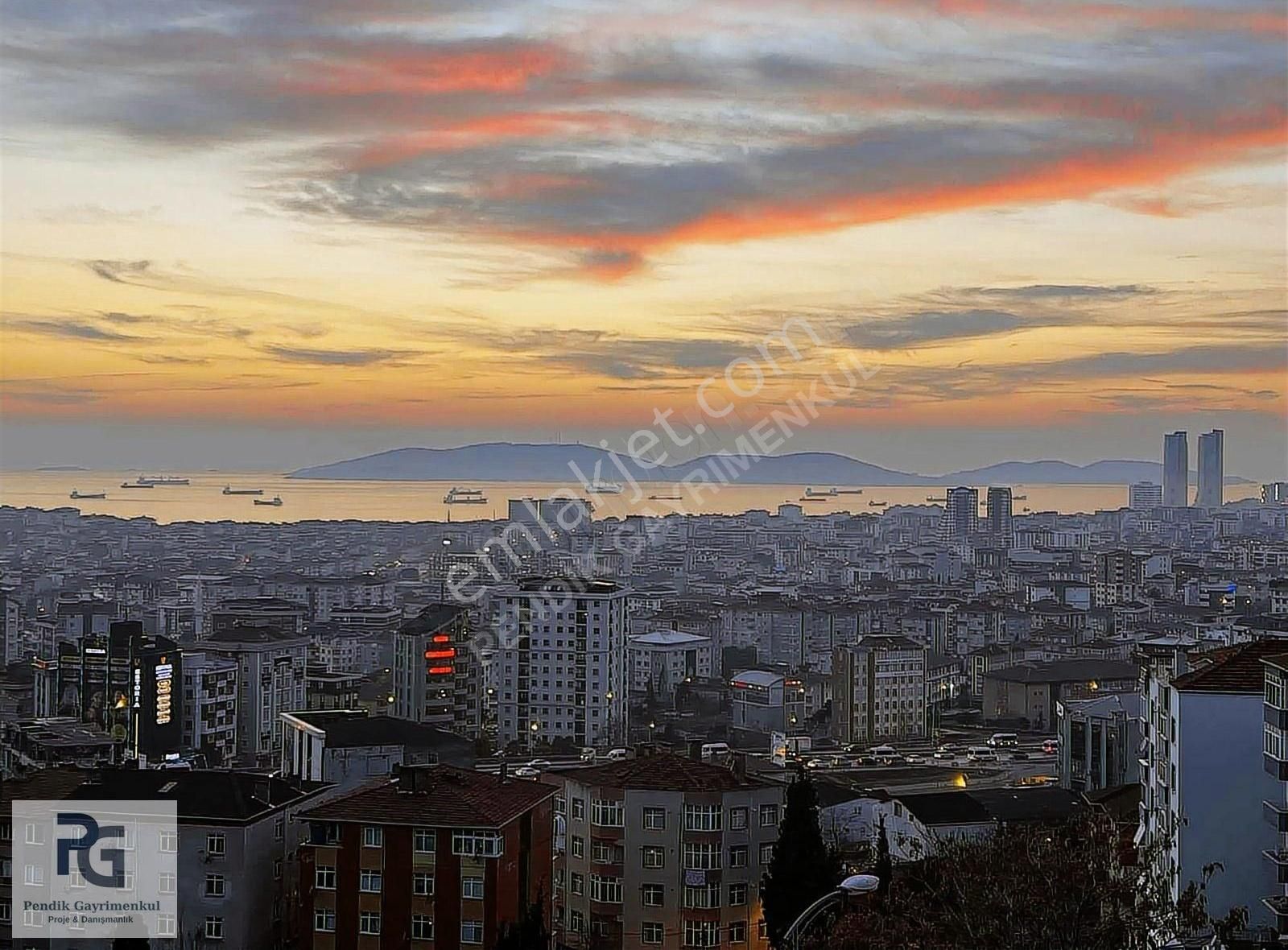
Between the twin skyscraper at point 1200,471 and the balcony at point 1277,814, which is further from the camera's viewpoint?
the twin skyscraper at point 1200,471

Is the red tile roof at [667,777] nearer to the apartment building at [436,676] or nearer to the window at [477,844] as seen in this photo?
the window at [477,844]

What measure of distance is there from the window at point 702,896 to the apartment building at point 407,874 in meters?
1.32

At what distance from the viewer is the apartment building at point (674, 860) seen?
396 inches

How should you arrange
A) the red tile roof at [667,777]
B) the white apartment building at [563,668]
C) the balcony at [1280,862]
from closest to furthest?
the balcony at [1280,862], the red tile roof at [667,777], the white apartment building at [563,668]

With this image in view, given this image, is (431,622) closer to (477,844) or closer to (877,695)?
(877,695)

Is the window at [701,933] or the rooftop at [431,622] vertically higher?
the rooftop at [431,622]

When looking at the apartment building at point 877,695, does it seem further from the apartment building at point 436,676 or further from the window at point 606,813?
the window at point 606,813

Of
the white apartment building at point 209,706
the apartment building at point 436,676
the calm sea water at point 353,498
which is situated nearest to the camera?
the white apartment building at point 209,706

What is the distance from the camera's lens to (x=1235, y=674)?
7.84 m

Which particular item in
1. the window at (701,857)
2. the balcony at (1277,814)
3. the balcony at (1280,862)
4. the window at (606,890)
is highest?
the balcony at (1277,814)

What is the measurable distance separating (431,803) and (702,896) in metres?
1.97

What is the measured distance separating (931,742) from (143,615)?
24.0 metres

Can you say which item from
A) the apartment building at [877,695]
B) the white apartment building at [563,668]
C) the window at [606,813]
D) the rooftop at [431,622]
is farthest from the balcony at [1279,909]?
the apartment building at [877,695]

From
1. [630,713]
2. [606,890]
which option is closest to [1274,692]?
[606,890]
